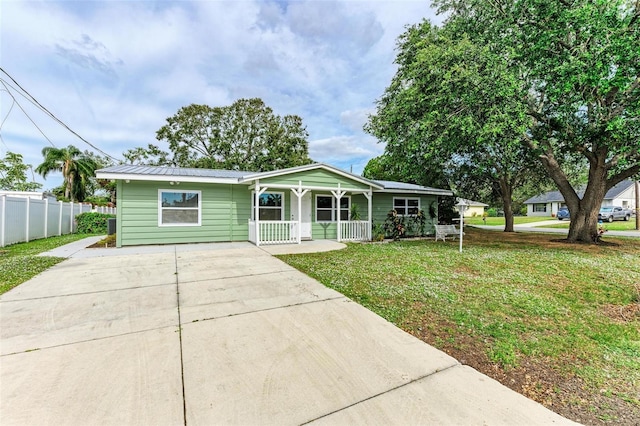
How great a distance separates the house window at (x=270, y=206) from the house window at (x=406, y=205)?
565cm

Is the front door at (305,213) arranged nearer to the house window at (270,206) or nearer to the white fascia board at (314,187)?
the house window at (270,206)

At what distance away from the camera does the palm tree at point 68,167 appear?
22266 millimetres

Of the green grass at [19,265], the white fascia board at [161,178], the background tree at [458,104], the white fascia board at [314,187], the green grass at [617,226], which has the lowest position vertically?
the green grass at [19,265]

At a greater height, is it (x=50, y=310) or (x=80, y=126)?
(x=80, y=126)

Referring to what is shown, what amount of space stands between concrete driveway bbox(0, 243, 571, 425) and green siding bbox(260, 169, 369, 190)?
6115mm

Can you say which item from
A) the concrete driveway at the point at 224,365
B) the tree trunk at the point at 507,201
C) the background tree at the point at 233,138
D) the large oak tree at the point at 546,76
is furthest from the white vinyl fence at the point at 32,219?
the tree trunk at the point at 507,201

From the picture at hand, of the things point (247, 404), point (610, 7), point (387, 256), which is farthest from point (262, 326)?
point (610, 7)

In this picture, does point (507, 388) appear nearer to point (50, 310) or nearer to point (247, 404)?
point (247, 404)

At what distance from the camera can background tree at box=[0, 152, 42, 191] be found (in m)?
22.5

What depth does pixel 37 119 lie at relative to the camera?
9.97 m

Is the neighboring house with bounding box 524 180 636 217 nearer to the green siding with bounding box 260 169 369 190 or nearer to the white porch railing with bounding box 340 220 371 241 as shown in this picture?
the white porch railing with bounding box 340 220 371 241

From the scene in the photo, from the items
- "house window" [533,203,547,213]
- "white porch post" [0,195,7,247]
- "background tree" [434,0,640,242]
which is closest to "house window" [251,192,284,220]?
"background tree" [434,0,640,242]

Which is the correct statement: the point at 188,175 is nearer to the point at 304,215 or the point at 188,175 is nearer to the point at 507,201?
the point at 304,215

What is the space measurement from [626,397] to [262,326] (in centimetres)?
334
